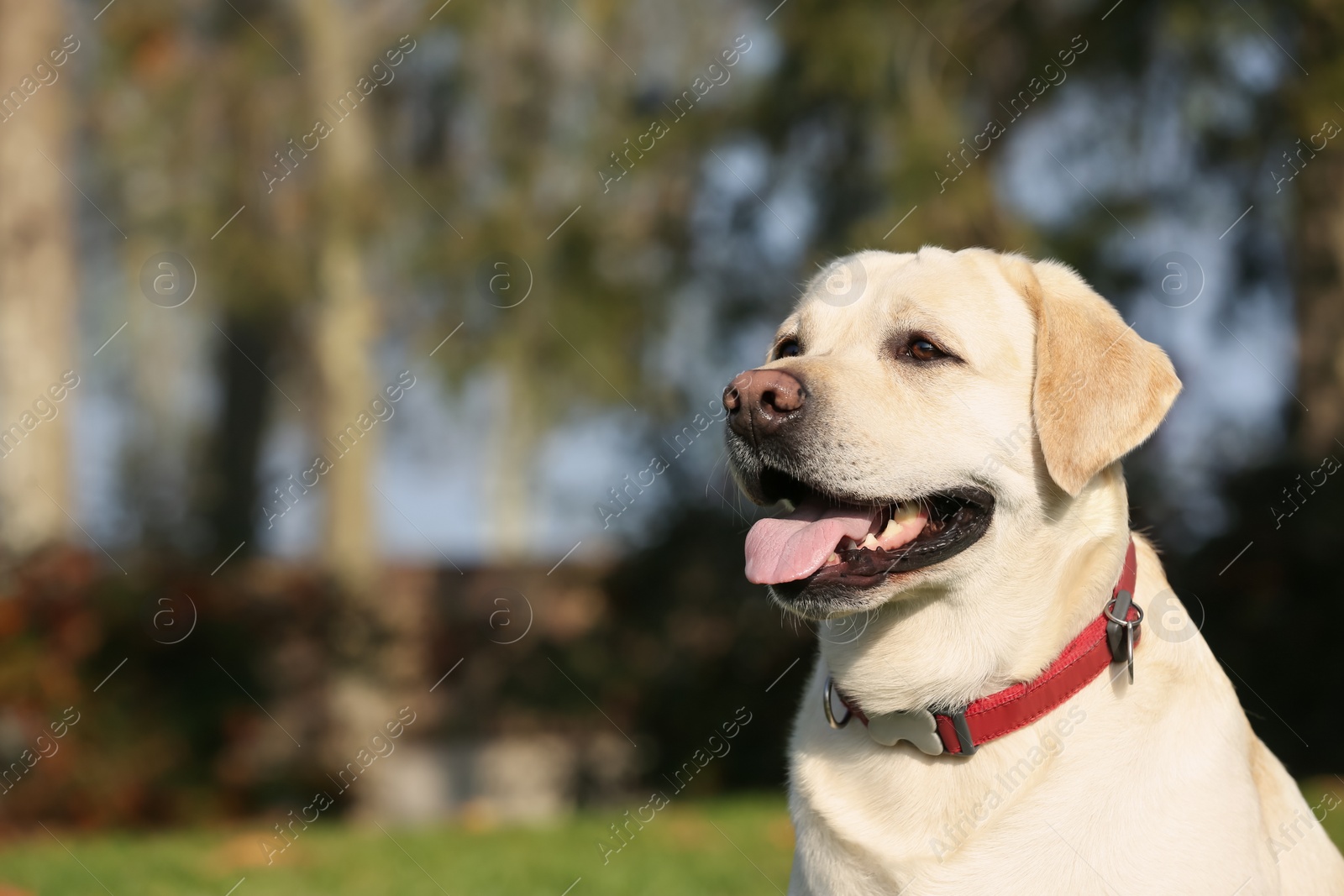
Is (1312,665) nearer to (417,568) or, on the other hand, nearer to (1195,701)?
(1195,701)

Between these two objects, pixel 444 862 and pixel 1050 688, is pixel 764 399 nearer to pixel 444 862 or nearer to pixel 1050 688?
pixel 1050 688

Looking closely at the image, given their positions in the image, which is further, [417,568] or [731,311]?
[417,568]

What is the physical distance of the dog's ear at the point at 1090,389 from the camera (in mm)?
3016

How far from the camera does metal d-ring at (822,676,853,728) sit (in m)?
3.18

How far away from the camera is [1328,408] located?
9.47m

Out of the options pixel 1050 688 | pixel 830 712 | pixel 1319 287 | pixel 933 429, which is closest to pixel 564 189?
pixel 1319 287

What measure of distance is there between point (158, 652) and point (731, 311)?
5517mm

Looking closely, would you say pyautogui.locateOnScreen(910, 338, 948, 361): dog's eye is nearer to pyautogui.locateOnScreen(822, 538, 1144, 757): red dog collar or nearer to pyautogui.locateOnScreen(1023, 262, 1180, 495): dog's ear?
pyautogui.locateOnScreen(1023, 262, 1180, 495): dog's ear

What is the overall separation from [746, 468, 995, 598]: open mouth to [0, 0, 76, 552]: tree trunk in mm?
8976

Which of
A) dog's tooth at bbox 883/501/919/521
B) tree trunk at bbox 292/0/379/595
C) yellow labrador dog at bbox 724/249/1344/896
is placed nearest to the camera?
yellow labrador dog at bbox 724/249/1344/896

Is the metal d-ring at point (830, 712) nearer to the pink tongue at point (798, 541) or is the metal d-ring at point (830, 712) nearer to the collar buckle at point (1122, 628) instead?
the pink tongue at point (798, 541)

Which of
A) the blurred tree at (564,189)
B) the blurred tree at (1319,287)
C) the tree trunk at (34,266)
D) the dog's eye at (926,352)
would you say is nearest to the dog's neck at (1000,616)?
the dog's eye at (926,352)

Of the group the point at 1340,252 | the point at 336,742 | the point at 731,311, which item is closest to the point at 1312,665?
the point at 1340,252

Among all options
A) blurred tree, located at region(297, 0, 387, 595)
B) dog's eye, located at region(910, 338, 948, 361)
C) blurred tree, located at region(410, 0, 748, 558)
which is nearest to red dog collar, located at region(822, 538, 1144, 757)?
dog's eye, located at region(910, 338, 948, 361)
